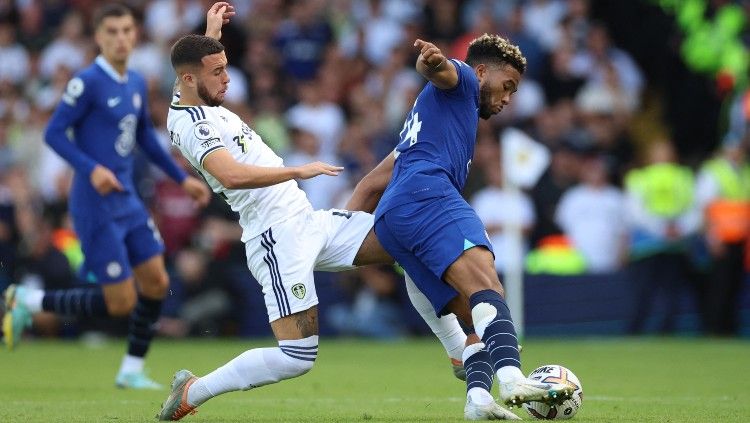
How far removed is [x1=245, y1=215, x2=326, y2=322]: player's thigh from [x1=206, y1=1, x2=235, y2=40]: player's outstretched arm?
57.5 inches

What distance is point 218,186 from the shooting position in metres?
8.57

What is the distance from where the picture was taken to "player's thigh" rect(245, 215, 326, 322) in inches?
326

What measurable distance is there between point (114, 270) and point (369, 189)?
311 centimetres

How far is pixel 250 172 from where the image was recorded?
806 centimetres

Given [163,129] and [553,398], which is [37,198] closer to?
[163,129]

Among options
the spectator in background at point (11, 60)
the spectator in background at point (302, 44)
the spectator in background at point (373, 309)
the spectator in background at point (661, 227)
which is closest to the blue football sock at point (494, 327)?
the spectator in background at point (373, 309)

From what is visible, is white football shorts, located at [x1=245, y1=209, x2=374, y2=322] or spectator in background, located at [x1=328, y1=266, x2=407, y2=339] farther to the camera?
spectator in background, located at [x1=328, y1=266, x2=407, y2=339]

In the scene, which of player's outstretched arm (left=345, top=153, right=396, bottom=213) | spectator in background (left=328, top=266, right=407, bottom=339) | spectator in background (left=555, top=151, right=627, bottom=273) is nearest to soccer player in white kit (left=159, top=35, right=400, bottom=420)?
player's outstretched arm (left=345, top=153, right=396, bottom=213)

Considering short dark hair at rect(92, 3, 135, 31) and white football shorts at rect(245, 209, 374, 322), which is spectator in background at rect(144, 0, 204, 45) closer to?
short dark hair at rect(92, 3, 135, 31)

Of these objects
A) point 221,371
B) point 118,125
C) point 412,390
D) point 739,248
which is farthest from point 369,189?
point 739,248

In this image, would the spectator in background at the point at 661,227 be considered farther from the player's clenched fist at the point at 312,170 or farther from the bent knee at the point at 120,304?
the player's clenched fist at the point at 312,170

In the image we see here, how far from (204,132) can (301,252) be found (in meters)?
0.93

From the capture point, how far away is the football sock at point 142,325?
11523mm

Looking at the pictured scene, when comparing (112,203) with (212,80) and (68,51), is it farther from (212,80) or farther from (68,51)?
(68,51)
